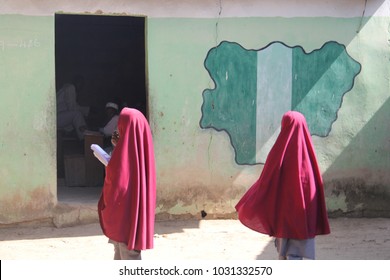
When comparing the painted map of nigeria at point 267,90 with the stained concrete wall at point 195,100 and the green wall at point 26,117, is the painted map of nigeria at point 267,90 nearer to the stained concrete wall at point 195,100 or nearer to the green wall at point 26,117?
the stained concrete wall at point 195,100

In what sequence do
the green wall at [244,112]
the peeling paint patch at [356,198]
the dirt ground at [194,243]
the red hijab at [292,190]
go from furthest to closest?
1. the peeling paint patch at [356,198]
2. the green wall at [244,112]
3. the dirt ground at [194,243]
4. the red hijab at [292,190]

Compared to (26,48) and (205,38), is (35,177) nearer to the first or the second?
(26,48)

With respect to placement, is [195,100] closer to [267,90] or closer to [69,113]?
[267,90]

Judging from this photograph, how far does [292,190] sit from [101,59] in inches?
299

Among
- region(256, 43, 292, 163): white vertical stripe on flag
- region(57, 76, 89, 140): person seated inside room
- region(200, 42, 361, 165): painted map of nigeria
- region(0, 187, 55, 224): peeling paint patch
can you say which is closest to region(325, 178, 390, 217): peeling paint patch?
region(200, 42, 361, 165): painted map of nigeria

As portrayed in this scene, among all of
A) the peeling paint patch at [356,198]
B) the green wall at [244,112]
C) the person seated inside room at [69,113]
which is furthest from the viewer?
the person seated inside room at [69,113]

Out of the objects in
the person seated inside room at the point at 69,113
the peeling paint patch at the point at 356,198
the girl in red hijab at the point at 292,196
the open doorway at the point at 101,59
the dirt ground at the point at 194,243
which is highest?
the open doorway at the point at 101,59

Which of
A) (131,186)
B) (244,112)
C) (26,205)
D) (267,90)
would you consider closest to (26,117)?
(26,205)

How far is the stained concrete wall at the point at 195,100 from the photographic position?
24.7ft

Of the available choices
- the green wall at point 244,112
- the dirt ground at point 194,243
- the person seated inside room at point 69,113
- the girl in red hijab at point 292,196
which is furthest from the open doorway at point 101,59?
the girl in red hijab at point 292,196

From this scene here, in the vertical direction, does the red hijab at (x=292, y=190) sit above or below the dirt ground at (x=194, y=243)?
above

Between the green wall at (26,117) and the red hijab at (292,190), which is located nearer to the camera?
the red hijab at (292,190)

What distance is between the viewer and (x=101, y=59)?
11695 mm

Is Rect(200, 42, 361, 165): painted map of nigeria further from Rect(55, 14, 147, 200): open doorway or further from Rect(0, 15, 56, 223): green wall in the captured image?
Rect(55, 14, 147, 200): open doorway
